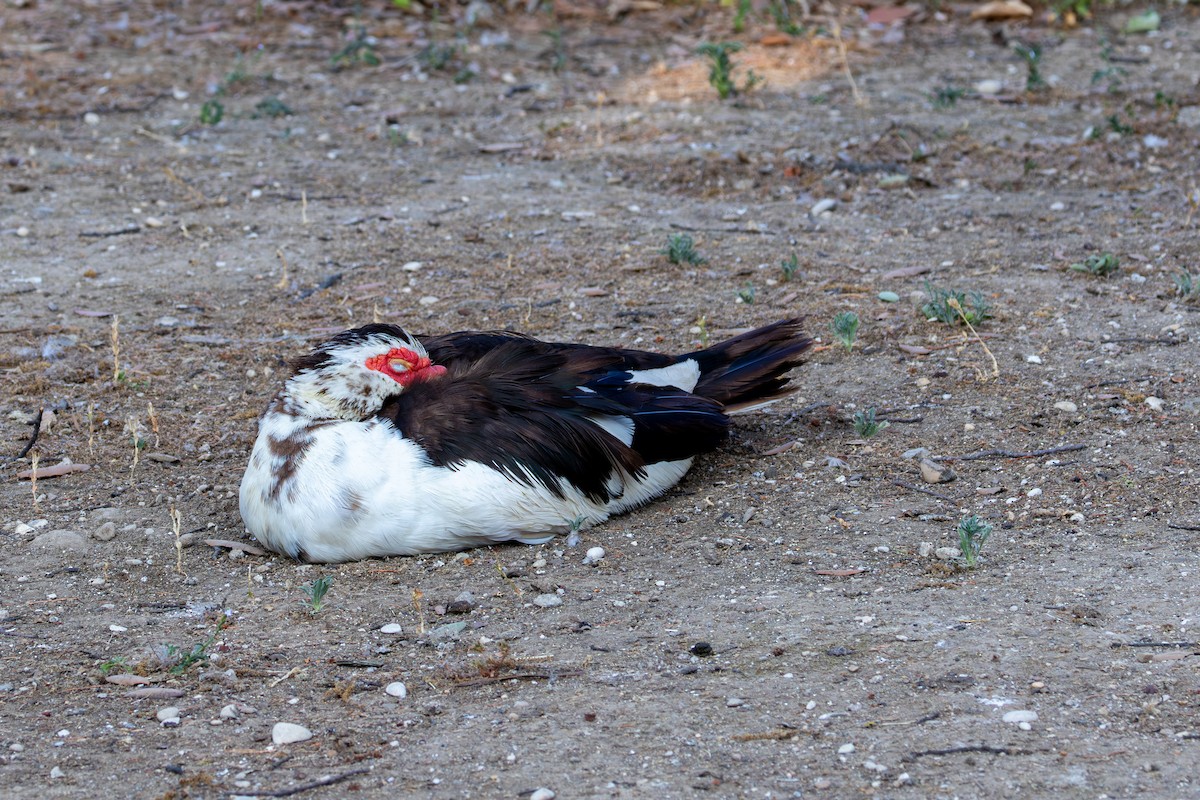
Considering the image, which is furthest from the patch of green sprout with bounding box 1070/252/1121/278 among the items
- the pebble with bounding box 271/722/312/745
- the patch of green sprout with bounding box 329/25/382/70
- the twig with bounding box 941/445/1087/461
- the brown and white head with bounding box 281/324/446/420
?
the patch of green sprout with bounding box 329/25/382/70

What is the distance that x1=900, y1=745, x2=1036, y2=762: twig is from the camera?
11.2 ft

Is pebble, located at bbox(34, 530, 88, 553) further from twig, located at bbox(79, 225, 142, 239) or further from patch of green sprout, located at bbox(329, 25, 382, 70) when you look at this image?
patch of green sprout, located at bbox(329, 25, 382, 70)

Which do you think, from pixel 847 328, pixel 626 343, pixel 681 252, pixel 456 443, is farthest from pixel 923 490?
pixel 681 252

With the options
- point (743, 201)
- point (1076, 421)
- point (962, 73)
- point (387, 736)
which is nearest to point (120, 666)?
point (387, 736)

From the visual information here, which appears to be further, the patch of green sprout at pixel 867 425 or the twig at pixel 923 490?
the patch of green sprout at pixel 867 425

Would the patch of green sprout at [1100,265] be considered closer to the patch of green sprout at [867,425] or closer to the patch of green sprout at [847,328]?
the patch of green sprout at [847,328]

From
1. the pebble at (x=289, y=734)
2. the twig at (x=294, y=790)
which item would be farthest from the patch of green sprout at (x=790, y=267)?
the twig at (x=294, y=790)

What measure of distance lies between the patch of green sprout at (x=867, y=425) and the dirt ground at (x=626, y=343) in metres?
0.10

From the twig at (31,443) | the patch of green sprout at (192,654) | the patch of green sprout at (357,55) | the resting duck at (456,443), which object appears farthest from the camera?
the patch of green sprout at (357,55)

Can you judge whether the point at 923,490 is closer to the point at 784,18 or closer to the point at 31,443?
the point at 31,443

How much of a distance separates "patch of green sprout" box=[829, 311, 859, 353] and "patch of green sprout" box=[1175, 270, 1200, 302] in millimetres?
1693

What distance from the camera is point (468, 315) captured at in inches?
275

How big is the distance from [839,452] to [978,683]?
1824mm

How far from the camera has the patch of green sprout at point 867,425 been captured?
558 cm
